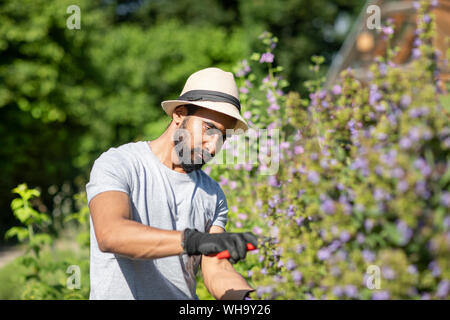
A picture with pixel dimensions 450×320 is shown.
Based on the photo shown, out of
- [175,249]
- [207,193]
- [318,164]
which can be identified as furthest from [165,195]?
[318,164]

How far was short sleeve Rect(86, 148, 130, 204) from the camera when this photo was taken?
2.00 m

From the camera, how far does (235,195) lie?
13.6 ft

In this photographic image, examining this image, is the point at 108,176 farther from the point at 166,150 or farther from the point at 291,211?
the point at 291,211

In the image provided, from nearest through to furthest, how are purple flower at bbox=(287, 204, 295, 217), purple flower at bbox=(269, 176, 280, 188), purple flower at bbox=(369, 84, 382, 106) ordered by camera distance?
purple flower at bbox=(369, 84, 382, 106)
purple flower at bbox=(287, 204, 295, 217)
purple flower at bbox=(269, 176, 280, 188)

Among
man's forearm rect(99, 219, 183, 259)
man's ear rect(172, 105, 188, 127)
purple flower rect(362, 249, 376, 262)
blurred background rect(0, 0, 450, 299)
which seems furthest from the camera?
blurred background rect(0, 0, 450, 299)

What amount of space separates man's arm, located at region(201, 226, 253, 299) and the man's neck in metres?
0.46

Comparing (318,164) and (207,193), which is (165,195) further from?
(318,164)

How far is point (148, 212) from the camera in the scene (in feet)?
7.45

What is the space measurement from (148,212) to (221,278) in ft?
1.44

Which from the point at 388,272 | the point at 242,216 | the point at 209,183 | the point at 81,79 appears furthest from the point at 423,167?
the point at 81,79

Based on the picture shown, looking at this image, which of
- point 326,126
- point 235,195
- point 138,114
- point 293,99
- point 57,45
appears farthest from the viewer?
point 138,114

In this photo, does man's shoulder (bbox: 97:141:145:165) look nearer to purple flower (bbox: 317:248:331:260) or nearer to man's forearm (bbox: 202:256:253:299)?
man's forearm (bbox: 202:256:253:299)

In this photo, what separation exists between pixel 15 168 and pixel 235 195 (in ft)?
26.2

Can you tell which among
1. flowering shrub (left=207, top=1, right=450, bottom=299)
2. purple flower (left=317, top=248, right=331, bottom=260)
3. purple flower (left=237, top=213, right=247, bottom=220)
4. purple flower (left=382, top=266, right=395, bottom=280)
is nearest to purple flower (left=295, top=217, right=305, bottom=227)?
flowering shrub (left=207, top=1, right=450, bottom=299)
